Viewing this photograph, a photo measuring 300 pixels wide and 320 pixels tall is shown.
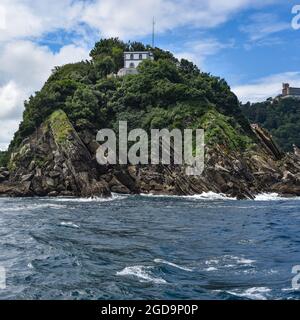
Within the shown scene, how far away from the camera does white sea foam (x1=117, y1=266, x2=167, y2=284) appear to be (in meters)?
21.9

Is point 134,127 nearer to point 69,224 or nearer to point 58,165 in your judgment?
point 58,165

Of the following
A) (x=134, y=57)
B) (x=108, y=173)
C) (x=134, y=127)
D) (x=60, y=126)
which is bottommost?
(x=108, y=173)

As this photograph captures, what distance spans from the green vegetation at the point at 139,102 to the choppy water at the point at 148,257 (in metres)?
54.5

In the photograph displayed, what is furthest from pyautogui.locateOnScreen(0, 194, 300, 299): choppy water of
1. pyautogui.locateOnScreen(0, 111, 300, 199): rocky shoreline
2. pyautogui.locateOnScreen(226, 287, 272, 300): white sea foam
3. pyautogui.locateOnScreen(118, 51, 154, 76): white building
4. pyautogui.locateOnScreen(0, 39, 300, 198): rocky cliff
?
pyautogui.locateOnScreen(118, 51, 154, 76): white building

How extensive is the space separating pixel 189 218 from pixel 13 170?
58.3 m

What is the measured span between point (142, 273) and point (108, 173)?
230ft

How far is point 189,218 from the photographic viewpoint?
47.9 metres

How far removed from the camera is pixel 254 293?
64.7 feet

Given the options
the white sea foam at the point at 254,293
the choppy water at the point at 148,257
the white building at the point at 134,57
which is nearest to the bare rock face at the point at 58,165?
the choppy water at the point at 148,257

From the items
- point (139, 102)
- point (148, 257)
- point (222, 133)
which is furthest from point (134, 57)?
point (148, 257)

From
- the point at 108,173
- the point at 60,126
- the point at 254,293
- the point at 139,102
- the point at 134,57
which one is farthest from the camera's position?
the point at 134,57

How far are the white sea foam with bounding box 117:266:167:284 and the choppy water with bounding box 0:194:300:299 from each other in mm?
45

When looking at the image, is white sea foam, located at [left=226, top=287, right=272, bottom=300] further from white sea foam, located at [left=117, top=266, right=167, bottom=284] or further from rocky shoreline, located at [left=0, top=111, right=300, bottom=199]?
rocky shoreline, located at [left=0, top=111, right=300, bottom=199]

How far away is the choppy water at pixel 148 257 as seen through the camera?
20.3 meters
